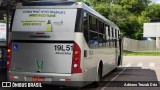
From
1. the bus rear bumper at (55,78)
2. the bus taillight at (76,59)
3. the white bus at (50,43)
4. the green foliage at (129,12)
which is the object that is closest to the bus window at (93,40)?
the white bus at (50,43)

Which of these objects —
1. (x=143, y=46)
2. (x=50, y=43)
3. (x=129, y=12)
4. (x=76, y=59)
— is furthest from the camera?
(x=129, y=12)

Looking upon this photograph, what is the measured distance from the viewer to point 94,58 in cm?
1234

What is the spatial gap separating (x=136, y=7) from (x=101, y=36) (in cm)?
7734

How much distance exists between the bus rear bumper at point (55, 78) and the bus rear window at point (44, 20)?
129cm

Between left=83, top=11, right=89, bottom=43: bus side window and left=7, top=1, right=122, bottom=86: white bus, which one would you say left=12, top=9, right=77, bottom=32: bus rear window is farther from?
left=83, top=11, right=89, bottom=43: bus side window

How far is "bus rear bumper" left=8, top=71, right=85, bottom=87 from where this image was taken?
1047 centimetres

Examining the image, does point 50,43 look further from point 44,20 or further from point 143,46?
point 143,46

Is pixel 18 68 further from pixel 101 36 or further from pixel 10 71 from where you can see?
pixel 101 36

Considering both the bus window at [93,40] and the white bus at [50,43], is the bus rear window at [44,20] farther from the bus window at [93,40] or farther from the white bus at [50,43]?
the bus window at [93,40]

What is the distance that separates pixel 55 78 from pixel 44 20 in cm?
175

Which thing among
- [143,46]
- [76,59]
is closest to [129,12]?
[143,46]

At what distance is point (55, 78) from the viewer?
10555 millimetres

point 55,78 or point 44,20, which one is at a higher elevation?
point 44,20

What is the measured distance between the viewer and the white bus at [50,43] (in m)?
10.6
